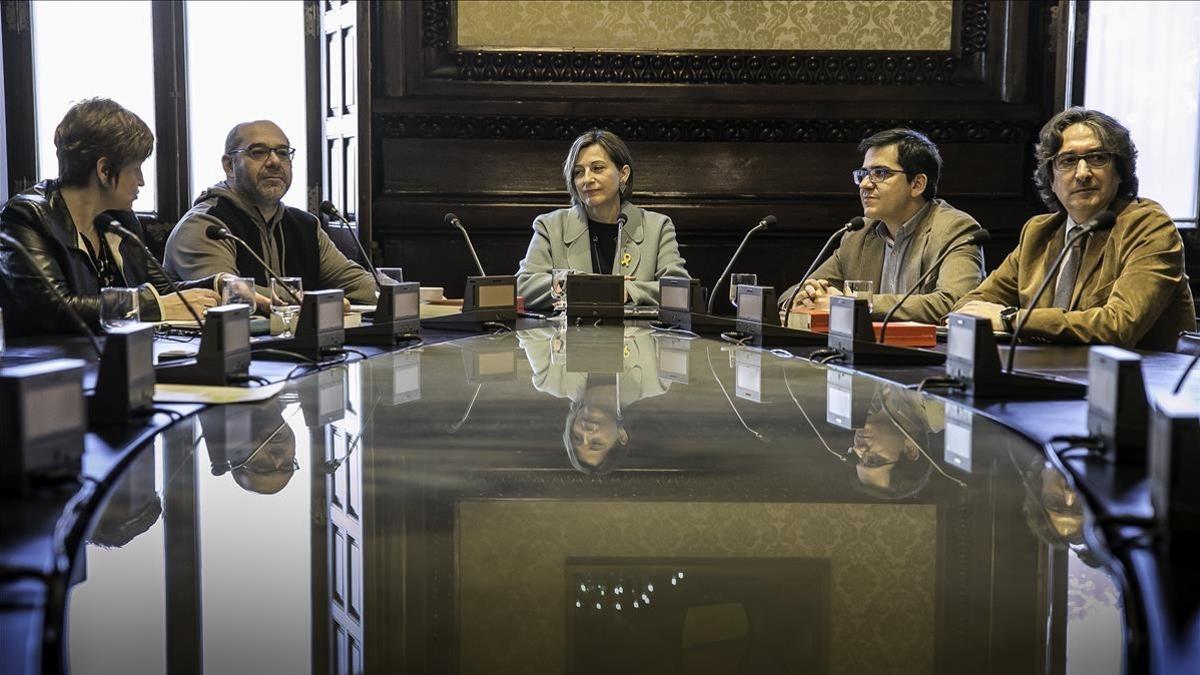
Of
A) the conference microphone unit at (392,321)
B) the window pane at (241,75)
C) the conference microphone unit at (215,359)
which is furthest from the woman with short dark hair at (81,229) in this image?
the window pane at (241,75)

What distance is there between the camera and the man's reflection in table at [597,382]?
166 centimetres

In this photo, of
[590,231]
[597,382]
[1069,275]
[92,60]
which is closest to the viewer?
[597,382]

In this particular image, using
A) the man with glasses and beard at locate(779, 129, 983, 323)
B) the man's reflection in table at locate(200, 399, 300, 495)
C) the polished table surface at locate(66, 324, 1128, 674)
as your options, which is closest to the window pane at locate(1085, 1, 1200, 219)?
the man with glasses and beard at locate(779, 129, 983, 323)

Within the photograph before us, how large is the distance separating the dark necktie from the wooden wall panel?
7.25 feet

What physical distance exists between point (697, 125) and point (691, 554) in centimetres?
444

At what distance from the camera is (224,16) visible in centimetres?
559

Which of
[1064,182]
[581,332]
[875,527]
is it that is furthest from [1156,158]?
[875,527]

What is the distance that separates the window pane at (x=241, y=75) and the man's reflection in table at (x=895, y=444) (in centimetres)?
408

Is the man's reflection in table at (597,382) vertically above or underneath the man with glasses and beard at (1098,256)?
underneath

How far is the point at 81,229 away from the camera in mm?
3395

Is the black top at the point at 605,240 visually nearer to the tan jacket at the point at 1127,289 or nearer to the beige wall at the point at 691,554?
the tan jacket at the point at 1127,289

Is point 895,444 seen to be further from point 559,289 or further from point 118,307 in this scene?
point 559,289

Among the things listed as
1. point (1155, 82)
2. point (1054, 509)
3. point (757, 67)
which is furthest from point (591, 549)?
point (1155, 82)

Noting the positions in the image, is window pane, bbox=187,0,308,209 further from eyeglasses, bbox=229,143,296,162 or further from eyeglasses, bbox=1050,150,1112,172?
eyeglasses, bbox=1050,150,1112,172
